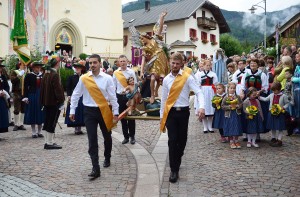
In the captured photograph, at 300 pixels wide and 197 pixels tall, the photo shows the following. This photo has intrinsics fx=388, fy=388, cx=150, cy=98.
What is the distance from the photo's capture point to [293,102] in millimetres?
8812

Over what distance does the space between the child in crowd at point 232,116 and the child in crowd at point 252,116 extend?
0.56 feet

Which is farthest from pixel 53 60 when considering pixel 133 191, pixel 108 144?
pixel 133 191

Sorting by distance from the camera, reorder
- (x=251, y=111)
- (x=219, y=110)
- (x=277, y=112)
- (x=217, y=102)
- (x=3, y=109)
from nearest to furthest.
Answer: (x=251, y=111), (x=277, y=112), (x=217, y=102), (x=219, y=110), (x=3, y=109)

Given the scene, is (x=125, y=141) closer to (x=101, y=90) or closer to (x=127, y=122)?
(x=127, y=122)

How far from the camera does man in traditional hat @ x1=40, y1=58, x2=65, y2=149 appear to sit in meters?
8.12

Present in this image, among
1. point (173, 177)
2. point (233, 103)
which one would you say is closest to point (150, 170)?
point (173, 177)

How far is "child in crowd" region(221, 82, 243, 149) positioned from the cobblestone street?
274mm

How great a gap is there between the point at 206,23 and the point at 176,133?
4182 centimetres

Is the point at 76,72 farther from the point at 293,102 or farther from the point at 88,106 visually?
the point at 293,102

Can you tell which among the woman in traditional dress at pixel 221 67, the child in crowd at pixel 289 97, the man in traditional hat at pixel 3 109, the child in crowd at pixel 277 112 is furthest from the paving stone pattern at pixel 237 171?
the man in traditional hat at pixel 3 109

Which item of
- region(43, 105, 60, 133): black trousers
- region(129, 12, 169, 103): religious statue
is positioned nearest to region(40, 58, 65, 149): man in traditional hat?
region(43, 105, 60, 133): black trousers

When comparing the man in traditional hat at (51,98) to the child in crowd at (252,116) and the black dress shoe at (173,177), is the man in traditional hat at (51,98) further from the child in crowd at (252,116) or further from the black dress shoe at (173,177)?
the child in crowd at (252,116)

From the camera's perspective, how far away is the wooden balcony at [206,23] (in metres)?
45.4

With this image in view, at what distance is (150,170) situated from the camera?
653 cm
